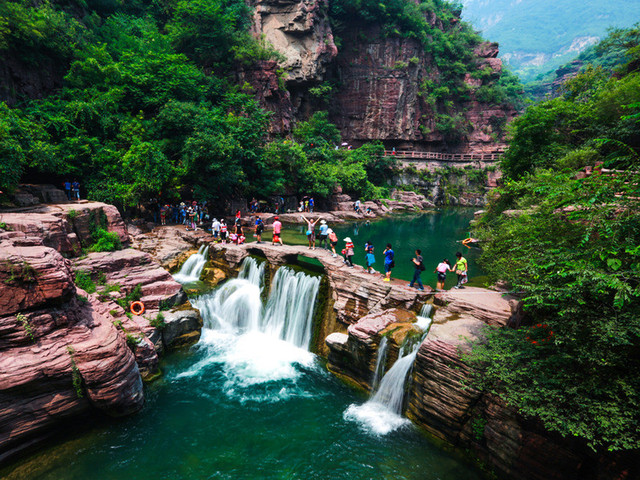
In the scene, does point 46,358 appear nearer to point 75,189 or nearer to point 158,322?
point 158,322

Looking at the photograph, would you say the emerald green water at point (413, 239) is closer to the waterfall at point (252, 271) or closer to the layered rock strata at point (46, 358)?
the waterfall at point (252, 271)

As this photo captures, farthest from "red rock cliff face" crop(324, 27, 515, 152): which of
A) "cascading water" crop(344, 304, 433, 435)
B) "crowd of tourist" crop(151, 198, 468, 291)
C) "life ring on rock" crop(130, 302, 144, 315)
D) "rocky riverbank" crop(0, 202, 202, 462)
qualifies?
"rocky riverbank" crop(0, 202, 202, 462)

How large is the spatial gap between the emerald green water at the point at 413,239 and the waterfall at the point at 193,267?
487 cm

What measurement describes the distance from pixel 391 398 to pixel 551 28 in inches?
8135

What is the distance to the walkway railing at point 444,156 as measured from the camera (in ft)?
149

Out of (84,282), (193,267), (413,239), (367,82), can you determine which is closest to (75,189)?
(193,267)

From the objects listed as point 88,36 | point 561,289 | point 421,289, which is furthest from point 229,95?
point 561,289

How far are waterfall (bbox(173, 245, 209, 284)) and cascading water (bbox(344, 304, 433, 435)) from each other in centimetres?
1014

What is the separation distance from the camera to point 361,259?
1777cm

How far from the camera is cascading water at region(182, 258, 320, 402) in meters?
9.98

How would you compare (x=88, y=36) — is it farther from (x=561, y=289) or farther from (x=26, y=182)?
(x=561, y=289)

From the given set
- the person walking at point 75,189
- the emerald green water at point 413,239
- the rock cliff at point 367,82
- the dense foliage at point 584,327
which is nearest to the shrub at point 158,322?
the emerald green water at point 413,239

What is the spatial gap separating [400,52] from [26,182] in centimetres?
4534

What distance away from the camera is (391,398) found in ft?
28.3
